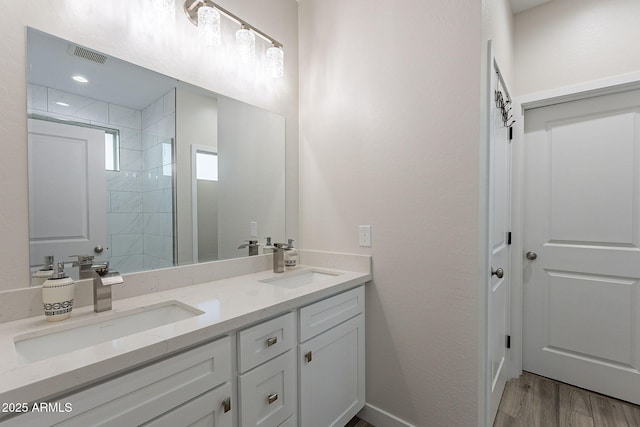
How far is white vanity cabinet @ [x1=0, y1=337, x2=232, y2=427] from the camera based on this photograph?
0.67 m

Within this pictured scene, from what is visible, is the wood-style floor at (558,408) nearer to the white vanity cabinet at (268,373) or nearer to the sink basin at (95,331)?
the white vanity cabinet at (268,373)

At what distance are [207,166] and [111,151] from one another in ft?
1.46

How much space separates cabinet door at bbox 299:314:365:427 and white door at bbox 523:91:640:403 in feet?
4.73

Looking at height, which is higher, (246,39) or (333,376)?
(246,39)

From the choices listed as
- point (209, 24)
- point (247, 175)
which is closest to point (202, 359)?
point (247, 175)

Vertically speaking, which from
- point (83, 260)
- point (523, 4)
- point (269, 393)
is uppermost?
point (523, 4)

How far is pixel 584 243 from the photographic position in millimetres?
1962

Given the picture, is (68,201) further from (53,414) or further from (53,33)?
(53,414)

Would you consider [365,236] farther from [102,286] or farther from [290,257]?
[102,286]

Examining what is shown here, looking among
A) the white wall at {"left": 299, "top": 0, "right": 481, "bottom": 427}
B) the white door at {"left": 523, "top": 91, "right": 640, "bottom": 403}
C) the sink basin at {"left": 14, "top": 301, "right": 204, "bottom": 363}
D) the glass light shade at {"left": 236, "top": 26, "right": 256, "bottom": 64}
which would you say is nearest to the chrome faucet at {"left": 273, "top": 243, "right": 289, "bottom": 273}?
the white wall at {"left": 299, "top": 0, "right": 481, "bottom": 427}

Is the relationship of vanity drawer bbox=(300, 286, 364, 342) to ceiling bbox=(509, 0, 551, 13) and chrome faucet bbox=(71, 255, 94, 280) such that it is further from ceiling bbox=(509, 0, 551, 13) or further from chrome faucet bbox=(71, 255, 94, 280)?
ceiling bbox=(509, 0, 551, 13)

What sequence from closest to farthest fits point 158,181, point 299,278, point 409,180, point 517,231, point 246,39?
point 158,181, point 409,180, point 246,39, point 299,278, point 517,231

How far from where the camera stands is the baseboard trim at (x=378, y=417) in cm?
159

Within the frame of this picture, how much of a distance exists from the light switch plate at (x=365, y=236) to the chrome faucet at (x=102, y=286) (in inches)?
46.5
